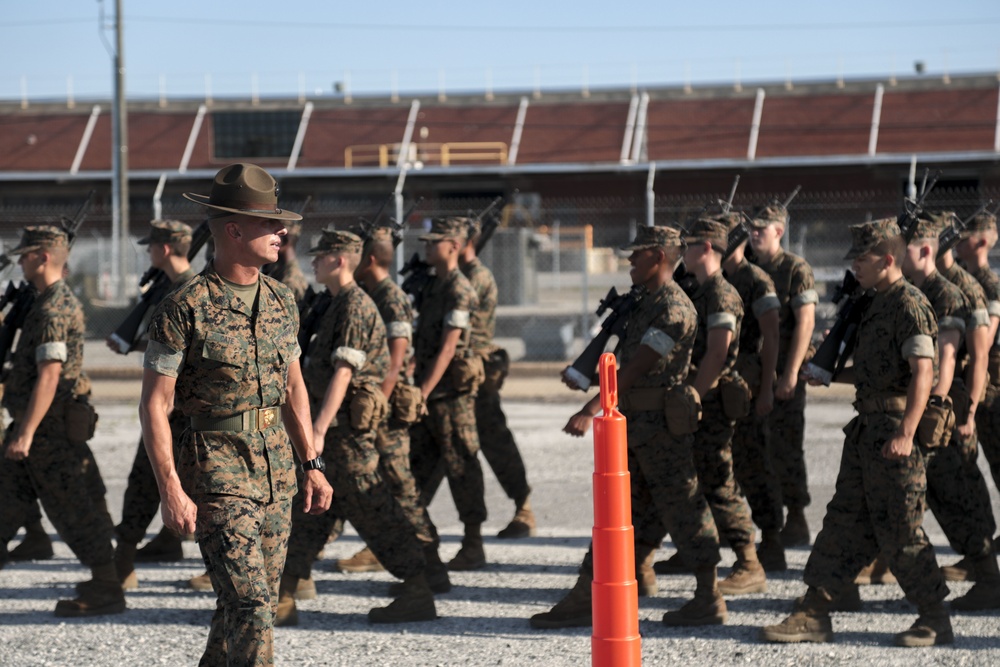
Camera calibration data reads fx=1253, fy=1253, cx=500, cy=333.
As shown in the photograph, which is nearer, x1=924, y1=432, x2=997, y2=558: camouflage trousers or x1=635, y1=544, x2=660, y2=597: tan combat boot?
x1=924, y1=432, x2=997, y2=558: camouflage trousers

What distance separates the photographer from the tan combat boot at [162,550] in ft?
25.1

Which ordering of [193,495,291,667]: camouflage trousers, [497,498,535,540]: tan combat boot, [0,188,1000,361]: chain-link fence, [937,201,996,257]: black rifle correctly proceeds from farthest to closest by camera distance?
[0,188,1000,361]: chain-link fence < [497,498,535,540]: tan combat boot < [937,201,996,257]: black rifle < [193,495,291,667]: camouflage trousers

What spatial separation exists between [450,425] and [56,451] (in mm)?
2344

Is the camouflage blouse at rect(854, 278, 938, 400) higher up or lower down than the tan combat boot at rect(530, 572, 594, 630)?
higher up

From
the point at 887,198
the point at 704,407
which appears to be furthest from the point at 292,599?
the point at 887,198

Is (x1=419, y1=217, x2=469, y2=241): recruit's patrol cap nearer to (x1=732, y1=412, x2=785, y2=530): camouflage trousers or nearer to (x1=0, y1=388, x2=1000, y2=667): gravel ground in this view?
(x1=0, y1=388, x2=1000, y2=667): gravel ground

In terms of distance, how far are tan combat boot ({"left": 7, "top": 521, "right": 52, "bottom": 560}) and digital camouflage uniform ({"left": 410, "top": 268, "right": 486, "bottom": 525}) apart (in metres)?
2.35

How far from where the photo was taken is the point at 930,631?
5.53 metres

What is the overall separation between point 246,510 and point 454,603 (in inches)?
102

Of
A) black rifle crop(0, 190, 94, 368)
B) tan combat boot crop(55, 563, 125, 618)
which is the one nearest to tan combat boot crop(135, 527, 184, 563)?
tan combat boot crop(55, 563, 125, 618)

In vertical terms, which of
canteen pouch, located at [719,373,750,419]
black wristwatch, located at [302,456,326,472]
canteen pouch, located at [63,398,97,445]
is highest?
black wristwatch, located at [302,456,326,472]

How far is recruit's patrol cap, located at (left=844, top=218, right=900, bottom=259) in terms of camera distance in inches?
221

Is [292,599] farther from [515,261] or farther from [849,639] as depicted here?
[515,261]

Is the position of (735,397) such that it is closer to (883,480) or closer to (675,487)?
(675,487)
